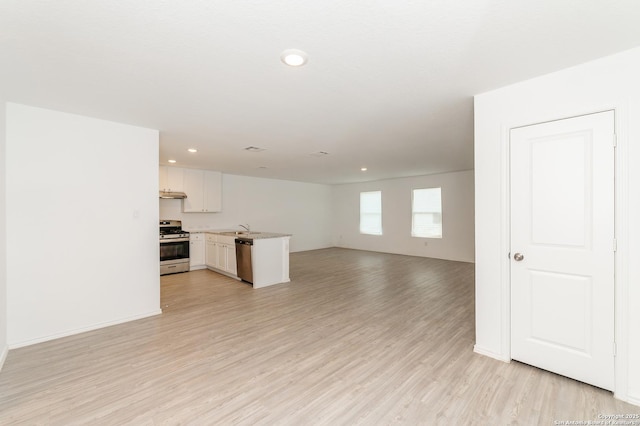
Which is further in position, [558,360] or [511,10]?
[558,360]

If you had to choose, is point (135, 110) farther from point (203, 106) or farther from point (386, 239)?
point (386, 239)

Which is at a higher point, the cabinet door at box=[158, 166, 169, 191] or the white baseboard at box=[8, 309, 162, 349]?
the cabinet door at box=[158, 166, 169, 191]

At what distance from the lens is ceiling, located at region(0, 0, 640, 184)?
4.92 feet

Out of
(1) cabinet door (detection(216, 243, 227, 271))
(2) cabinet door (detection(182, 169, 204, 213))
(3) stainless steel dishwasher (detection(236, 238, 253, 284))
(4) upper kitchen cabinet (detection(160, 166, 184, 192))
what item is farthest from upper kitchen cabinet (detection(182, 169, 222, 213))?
(3) stainless steel dishwasher (detection(236, 238, 253, 284))

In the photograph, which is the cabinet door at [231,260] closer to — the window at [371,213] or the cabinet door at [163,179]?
the cabinet door at [163,179]

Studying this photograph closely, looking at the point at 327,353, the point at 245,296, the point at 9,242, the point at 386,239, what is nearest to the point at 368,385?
the point at 327,353

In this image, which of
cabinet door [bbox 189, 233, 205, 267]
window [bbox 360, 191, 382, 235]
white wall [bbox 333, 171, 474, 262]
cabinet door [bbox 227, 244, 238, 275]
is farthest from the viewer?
window [bbox 360, 191, 382, 235]

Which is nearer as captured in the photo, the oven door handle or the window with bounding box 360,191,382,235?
the oven door handle

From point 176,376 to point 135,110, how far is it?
2.68 m

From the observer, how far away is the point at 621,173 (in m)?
1.96

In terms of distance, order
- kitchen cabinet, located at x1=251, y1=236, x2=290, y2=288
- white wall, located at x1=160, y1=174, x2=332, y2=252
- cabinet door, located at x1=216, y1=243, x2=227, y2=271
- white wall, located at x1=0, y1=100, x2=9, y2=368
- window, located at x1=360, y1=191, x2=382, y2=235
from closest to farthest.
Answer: white wall, located at x1=0, y1=100, x2=9, y2=368
kitchen cabinet, located at x1=251, y1=236, x2=290, y2=288
cabinet door, located at x1=216, y1=243, x2=227, y2=271
white wall, located at x1=160, y1=174, x2=332, y2=252
window, located at x1=360, y1=191, x2=382, y2=235

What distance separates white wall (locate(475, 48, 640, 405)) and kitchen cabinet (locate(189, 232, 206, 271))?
5974 mm

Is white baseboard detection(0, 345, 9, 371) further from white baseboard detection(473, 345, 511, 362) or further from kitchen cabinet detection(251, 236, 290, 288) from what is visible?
white baseboard detection(473, 345, 511, 362)

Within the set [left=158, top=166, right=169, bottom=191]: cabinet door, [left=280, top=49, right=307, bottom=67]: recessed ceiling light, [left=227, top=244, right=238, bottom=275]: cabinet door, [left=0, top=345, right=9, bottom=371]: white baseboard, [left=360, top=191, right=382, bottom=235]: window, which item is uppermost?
[left=280, top=49, right=307, bottom=67]: recessed ceiling light
